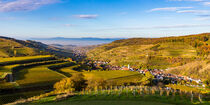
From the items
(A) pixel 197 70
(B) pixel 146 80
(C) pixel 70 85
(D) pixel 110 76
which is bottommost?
(A) pixel 197 70

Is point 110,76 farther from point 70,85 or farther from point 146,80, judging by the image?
point 70,85

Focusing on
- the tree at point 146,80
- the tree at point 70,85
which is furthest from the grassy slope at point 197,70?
the tree at point 70,85

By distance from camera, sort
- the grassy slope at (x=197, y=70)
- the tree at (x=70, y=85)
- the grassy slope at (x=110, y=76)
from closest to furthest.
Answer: the tree at (x=70, y=85), the grassy slope at (x=110, y=76), the grassy slope at (x=197, y=70)

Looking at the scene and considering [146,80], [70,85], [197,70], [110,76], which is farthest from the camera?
[197,70]

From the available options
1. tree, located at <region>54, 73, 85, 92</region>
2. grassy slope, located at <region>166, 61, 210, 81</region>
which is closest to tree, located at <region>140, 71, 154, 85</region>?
tree, located at <region>54, 73, 85, 92</region>

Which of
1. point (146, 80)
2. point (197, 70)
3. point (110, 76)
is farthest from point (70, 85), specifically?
point (197, 70)

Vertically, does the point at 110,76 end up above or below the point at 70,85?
below

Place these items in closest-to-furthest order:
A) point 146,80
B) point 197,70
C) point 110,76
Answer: point 146,80, point 110,76, point 197,70

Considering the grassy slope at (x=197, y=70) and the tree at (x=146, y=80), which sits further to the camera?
the grassy slope at (x=197, y=70)

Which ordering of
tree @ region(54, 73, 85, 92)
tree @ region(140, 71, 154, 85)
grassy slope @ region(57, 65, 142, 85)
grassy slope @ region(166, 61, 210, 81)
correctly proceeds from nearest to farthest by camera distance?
tree @ region(54, 73, 85, 92), tree @ region(140, 71, 154, 85), grassy slope @ region(57, 65, 142, 85), grassy slope @ region(166, 61, 210, 81)

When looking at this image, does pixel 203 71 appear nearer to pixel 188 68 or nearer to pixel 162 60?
pixel 188 68

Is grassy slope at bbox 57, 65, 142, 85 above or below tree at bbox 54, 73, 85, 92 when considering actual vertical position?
below

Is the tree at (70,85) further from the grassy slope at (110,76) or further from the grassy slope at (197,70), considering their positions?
the grassy slope at (197,70)

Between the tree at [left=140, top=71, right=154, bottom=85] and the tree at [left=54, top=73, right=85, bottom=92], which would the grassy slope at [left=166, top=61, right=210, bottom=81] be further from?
the tree at [left=54, top=73, right=85, bottom=92]
